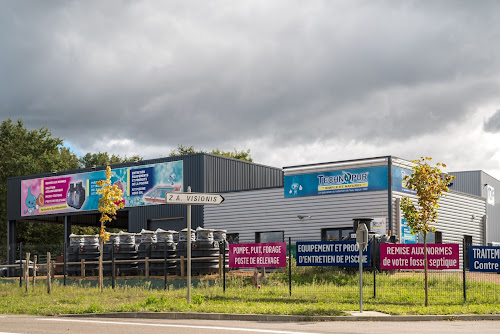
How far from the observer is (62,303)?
2238 cm

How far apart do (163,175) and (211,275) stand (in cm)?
1512

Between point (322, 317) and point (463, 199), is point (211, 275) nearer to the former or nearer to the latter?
point (322, 317)

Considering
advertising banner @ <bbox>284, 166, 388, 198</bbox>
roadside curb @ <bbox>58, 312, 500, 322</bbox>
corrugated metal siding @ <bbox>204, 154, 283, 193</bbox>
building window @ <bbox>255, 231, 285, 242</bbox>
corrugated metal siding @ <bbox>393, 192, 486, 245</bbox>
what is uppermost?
corrugated metal siding @ <bbox>204, 154, 283, 193</bbox>

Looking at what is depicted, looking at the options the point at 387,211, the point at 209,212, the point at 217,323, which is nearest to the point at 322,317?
the point at 217,323

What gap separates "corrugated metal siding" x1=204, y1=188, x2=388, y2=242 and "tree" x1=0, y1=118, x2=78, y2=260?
3511cm

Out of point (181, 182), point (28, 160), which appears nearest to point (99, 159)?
point (28, 160)

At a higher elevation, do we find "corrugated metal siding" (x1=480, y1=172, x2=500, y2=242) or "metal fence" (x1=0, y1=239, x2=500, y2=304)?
"corrugated metal siding" (x1=480, y1=172, x2=500, y2=242)

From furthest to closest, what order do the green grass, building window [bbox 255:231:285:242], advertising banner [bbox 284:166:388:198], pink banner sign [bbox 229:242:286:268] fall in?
building window [bbox 255:231:285:242] < advertising banner [bbox 284:166:388:198] < pink banner sign [bbox 229:242:286:268] < the green grass

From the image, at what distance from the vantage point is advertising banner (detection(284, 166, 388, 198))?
35.0 meters

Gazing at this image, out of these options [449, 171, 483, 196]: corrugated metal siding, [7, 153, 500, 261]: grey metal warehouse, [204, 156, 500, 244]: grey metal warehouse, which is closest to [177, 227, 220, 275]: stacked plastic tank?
[204, 156, 500, 244]: grey metal warehouse

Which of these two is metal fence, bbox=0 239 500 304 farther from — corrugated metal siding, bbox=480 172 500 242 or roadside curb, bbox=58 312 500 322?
corrugated metal siding, bbox=480 172 500 242

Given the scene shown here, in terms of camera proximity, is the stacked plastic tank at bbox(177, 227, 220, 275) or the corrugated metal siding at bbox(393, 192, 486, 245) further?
the corrugated metal siding at bbox(393, 192, 486, 245)

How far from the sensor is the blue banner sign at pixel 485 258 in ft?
72.2

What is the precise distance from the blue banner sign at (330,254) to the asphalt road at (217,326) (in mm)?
6347
